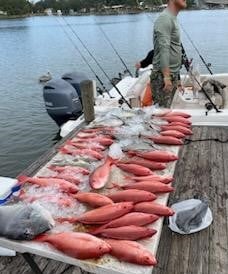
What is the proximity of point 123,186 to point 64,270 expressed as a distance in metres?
0.83

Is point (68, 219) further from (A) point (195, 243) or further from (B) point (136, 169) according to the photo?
(A) point (195, 243)

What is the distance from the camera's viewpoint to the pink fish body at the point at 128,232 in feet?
7.40

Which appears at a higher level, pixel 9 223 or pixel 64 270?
pixel 9 223

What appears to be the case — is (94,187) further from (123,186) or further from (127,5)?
(127,5)

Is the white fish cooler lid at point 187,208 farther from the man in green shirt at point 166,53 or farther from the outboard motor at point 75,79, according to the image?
the outboard motor at point 75,79

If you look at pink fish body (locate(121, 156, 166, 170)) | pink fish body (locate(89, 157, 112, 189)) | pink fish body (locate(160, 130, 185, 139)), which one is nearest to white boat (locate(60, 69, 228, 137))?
pink fish body (locate(160, 130, 185, 139))

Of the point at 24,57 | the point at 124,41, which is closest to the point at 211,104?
the point at 24,57

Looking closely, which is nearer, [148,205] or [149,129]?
[148,205]

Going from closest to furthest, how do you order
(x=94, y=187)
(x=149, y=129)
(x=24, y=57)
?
1. (x=94, y=187)
2. (x=149, y=129)
3. (x=24, y=57)

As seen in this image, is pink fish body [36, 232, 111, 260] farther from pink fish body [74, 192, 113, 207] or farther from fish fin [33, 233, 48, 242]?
pink fish body [74, 192, 113, 207]

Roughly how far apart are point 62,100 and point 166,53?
13.5 feet

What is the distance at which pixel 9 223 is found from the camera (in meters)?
2.30

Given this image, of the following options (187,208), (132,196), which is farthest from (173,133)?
(132,196)

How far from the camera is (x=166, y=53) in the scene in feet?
16.1
